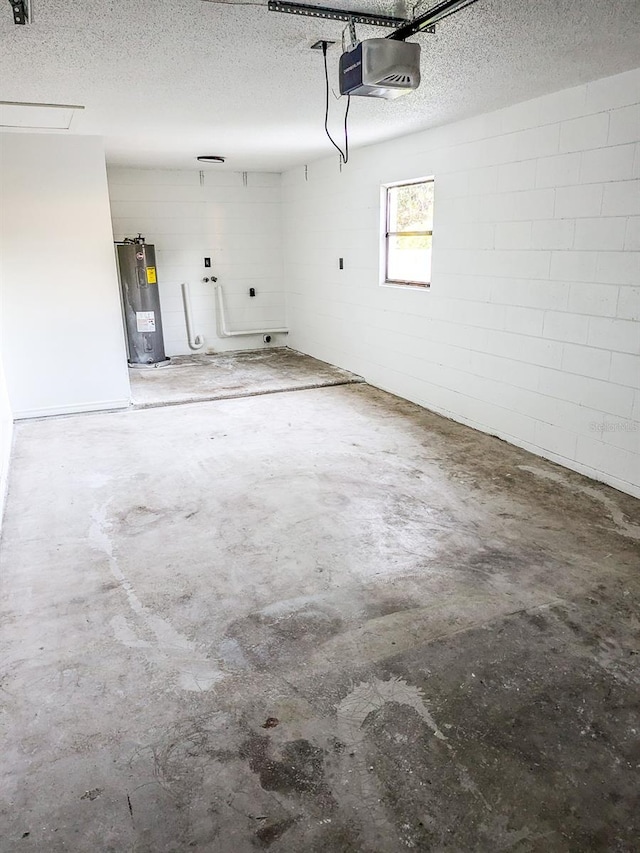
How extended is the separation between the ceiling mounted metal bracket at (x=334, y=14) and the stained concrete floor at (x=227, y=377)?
12.7ft

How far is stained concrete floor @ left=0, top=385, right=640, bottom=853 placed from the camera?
1615 millimetres

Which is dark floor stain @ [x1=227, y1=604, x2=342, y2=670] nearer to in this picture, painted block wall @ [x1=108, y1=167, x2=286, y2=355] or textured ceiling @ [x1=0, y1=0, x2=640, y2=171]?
textured ceiling @ [x1=0, y1=0, x2=640, y2=171]

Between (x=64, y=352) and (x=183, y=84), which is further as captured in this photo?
(x=64, y=352)

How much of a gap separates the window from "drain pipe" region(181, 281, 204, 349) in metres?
3.14

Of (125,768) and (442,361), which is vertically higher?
(442,361)

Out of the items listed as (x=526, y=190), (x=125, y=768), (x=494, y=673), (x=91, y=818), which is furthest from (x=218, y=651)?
(x=526, y=190)

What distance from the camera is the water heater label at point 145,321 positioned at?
7.14 m

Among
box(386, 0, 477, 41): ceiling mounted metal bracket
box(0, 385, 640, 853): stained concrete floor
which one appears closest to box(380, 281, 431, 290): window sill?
box(0, 385, 640, 853): stained concrete floor

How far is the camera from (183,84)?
346 centimetres

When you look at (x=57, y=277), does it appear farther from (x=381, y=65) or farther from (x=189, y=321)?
(x=381, y=65)

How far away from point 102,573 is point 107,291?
320cm

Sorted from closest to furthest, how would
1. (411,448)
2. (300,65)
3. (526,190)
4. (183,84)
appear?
(300,65)
(183,84)
(526,190)
(411,448)

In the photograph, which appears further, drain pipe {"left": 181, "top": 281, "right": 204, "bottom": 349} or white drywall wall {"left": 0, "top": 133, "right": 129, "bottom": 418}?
drain pipe {"left": 181, "top": 281, "right": 204, "bottom": 349}

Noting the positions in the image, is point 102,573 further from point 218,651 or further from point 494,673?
point 494,673
